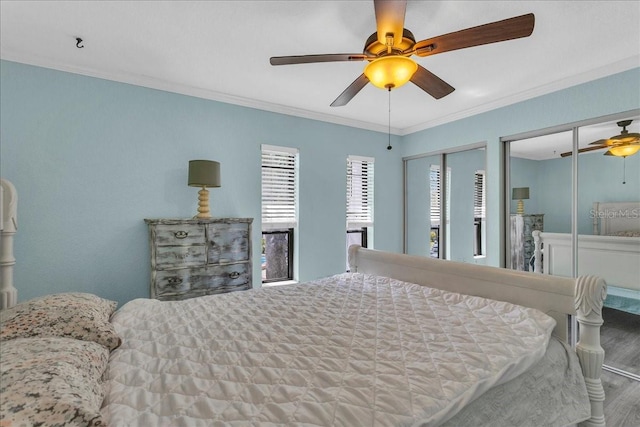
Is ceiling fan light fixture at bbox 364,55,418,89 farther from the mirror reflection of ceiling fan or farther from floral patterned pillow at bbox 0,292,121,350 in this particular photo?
the mirror reflection of ceiling fan

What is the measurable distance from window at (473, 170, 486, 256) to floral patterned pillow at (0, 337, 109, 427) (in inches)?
156

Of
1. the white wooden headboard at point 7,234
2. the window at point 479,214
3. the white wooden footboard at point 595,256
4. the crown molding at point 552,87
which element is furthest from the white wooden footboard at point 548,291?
the white wooden headboard at point 7,234

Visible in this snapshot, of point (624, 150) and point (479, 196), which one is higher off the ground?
point (624, 150)

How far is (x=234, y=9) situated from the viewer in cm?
202

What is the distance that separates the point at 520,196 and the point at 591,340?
2297 mm

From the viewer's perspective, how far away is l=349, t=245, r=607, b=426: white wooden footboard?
160 centimetres

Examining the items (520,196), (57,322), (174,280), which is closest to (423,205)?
(520,196)

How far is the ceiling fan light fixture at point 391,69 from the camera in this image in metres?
1.82

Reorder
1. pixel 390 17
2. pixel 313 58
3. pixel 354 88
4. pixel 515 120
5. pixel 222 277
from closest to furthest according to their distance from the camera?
pixel 390 17 → pixel 313 58 → pixel 354 88 → pixel 222 277 → pixel 515 120

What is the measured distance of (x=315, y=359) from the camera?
1.26 m

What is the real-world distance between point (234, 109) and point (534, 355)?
3.41 meters

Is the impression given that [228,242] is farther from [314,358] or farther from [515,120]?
[515,120]

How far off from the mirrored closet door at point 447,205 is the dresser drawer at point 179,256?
Answer: 310cm

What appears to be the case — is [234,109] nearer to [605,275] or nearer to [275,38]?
[275,38]
